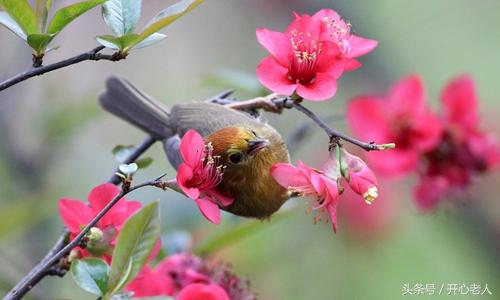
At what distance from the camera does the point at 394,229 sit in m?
3.53

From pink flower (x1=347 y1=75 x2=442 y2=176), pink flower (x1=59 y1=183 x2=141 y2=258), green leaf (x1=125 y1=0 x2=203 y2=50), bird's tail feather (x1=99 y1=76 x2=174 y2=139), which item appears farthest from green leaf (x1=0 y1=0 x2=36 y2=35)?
pink flower (x1=347 y1=75 x2=442 y2=176)

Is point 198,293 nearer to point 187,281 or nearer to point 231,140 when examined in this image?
point 187,281

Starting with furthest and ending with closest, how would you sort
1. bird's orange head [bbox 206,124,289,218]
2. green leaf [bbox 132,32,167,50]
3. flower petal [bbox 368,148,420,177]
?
flower petal [bbox 368,148,420,177], bird's orange head [bbox 206,124,289,218], green leaf [bbox 132,32,167,50]

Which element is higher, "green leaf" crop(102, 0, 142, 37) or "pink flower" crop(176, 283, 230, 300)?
"green leaf" crop(102, 0, 142, 37)

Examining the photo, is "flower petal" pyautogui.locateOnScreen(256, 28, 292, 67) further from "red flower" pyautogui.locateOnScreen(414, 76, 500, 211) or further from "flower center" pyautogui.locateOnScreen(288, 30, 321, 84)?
"red flower" pyautogui.locateOnScreen(414, 76, 500, 211)

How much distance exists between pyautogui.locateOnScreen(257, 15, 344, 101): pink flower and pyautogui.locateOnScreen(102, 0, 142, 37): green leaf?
19 cm

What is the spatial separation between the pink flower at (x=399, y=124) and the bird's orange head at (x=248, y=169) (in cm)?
60

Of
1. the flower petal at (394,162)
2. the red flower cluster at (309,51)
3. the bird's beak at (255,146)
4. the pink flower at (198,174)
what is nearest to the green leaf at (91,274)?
the pink flower at (198,174)

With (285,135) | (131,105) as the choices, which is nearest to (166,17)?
(131,105)

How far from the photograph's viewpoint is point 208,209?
1150 millimetres

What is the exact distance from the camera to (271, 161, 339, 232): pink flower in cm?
111

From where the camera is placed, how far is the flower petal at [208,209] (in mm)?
1133

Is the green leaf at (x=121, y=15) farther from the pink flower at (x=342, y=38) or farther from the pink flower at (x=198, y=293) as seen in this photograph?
the pink flower at (x=198, y=293)

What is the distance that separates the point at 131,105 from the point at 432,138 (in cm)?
77
